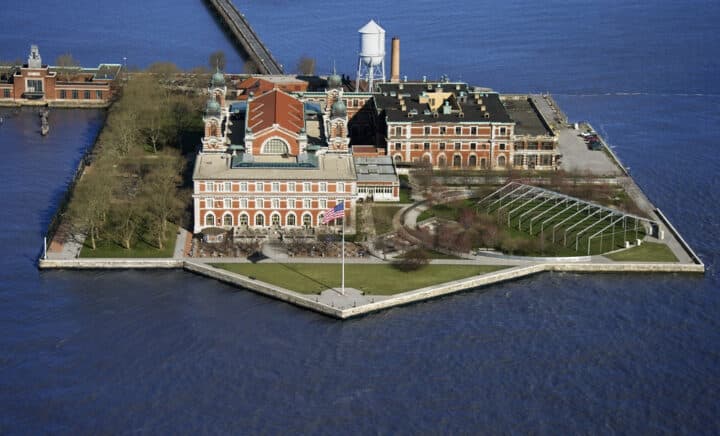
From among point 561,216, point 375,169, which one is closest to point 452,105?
point 375,169

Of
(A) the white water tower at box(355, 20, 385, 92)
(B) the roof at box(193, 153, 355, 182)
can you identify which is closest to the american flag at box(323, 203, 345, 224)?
(B) the roof at box(193, 153, 355, 182)

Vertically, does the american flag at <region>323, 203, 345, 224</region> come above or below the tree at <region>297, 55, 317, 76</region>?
below

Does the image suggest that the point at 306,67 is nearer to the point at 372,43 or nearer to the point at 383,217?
the point at 372,43

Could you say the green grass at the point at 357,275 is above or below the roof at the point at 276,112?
below

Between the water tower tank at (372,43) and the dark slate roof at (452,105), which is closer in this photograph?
the dark slate roof at (452,105)

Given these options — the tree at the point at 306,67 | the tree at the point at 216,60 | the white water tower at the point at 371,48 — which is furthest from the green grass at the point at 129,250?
the tree at the point at 216,60

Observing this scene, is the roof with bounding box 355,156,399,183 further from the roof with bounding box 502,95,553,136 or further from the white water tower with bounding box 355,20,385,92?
the white water tower with bounding box 355,20,385,92

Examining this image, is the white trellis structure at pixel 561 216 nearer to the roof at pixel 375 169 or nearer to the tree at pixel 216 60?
the roof at pixel 375 169

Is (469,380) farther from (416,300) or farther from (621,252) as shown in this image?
(621,252)
